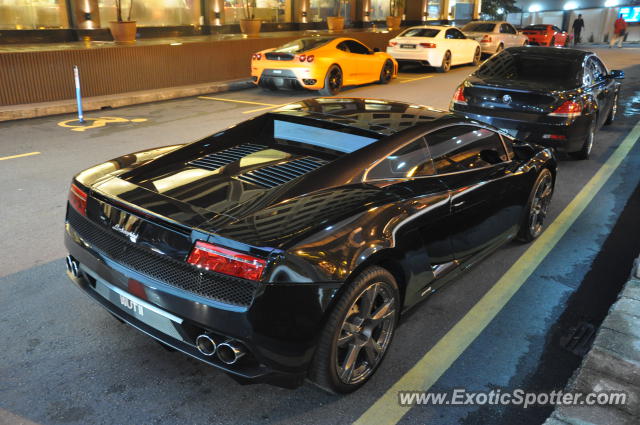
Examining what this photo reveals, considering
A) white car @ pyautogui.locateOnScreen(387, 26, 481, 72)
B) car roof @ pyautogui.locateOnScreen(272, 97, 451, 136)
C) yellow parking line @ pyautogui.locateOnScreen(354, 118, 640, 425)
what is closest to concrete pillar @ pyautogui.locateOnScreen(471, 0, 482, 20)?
white car @ pyautogui.locateOnScreen(387, 26, 481, 72)

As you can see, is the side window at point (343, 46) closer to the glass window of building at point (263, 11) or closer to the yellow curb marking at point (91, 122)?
the yellow curb marking at point (91, 122)

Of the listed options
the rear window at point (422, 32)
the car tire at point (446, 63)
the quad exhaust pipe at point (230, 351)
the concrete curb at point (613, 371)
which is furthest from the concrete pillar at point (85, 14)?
the concrete curb at point (613, 371)

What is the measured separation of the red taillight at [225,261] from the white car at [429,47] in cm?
1696

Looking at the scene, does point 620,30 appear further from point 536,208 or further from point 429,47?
point 536,208

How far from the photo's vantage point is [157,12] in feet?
69.7

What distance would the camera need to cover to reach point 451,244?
380 centimetres

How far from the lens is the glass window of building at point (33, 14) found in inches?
672

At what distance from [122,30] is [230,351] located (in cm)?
1605

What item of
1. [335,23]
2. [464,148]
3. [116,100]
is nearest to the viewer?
[464,148]

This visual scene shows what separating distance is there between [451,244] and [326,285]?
1358 millimetres

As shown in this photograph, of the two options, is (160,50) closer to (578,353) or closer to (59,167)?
(59,167)

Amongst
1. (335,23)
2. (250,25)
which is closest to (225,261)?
(250,25)

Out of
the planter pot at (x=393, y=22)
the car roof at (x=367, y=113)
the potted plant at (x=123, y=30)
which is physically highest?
the planter pot at (x=393, y=22)

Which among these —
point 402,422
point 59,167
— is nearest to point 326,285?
point 402,422
